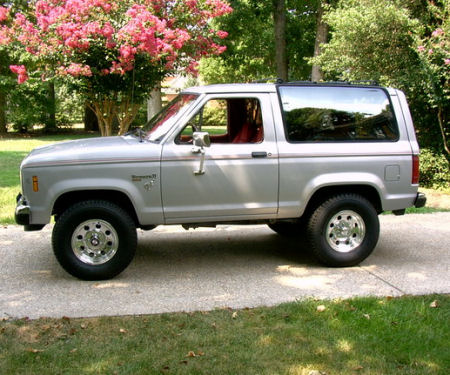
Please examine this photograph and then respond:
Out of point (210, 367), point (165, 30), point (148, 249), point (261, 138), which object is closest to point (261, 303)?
point (210, 367)

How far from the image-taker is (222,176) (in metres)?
5.92

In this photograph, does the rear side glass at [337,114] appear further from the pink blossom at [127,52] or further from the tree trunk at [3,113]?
the tree trunk at [3,113]

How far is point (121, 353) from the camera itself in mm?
4113

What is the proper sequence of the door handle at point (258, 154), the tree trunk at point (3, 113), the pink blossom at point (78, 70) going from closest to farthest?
the door handle at point (258, 154), the pink blossom at point (78, 70), the tree trunk at point (3, 113)

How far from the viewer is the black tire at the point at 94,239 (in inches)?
222

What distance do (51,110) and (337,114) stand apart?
76.7 ft

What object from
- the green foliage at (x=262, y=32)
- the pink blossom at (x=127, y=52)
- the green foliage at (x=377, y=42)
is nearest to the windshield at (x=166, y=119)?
the pink blossom at (x=127, y=52)

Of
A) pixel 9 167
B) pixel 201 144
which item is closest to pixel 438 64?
pixel 201 144

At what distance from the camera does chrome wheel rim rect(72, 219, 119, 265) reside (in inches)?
225

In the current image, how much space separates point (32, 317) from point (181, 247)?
2714mm

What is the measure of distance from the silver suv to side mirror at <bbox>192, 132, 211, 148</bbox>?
12mm

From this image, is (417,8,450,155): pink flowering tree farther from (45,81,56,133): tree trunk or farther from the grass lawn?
(45,81,56,133): tree trunk

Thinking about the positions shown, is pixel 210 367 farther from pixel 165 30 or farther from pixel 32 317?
pixel 165 30

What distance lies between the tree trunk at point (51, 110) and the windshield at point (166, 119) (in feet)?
70.6
